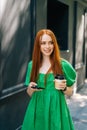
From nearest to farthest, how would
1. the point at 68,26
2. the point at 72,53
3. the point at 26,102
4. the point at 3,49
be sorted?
the point at 3,49
the point at 26,102
the point at 68,26
the point at 72,53

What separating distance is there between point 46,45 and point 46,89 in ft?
1.37

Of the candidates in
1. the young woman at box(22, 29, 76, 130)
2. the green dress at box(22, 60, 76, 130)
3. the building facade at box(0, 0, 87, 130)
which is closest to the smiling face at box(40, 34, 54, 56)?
the young woman at box(22, 29, 76, 130)

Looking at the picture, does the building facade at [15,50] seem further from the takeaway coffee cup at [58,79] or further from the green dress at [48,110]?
the takeaway coffee cup at [58,79]

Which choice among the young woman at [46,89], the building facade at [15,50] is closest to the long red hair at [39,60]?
the young woman at [46,89]

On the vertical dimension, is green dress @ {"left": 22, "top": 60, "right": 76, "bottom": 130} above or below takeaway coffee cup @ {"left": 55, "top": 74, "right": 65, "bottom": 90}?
below

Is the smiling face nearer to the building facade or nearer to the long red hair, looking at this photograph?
the long red hair

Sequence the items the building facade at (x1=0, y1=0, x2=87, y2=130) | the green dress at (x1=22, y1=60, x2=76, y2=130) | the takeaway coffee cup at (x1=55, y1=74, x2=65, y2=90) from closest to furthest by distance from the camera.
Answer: the takeaway coffee cup at (x1=55, y1=74, x2=65, y2=90) → the green dress at (x1=22, y1=60, x2=76, y2=130) → the building facade at (x1=0, y1=0, x2=87, y2=130)

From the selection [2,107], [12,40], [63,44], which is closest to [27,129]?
[2,107]

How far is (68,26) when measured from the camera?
352 inches

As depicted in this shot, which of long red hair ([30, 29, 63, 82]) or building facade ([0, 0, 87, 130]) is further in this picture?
building facade ([0, 0, 87, 130])

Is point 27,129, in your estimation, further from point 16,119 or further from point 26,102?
point 26,102

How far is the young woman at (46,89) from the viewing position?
3.13 m

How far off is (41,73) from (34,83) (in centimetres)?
13

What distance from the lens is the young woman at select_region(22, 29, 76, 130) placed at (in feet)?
10.3
